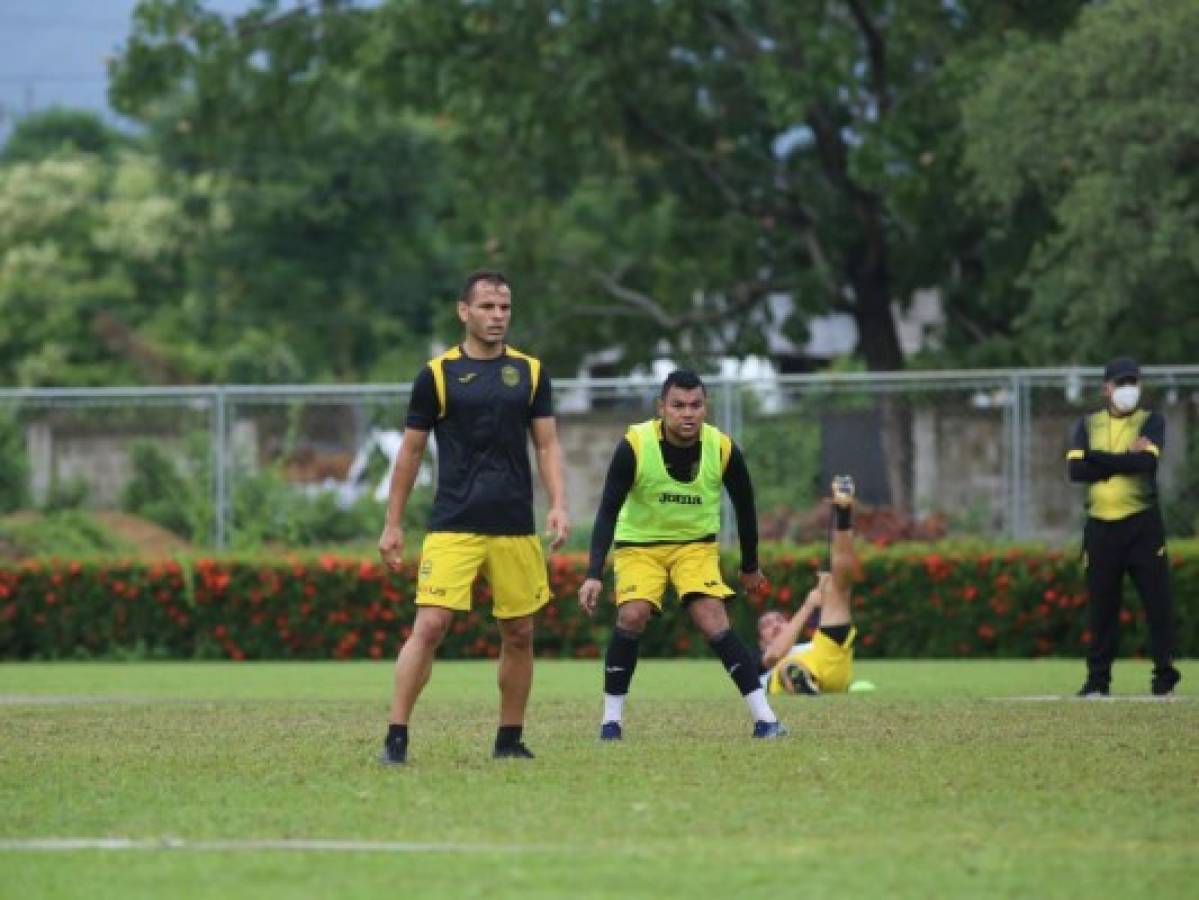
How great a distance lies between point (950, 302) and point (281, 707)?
894 inches

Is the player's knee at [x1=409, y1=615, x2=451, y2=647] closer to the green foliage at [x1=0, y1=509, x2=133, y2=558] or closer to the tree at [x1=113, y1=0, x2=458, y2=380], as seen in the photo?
the green foliage at [x1=0, y1=509, x2=133, y2=558]

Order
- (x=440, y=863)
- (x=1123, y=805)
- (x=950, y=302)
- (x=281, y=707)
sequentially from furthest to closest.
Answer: (x=950, y=302) < (x=281, y=707) < (x=1123, y=805) < (x=440, y=863)

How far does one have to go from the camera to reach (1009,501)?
90.1 feet

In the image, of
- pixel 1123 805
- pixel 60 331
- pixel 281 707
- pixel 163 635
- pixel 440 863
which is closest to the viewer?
pixel 440 863

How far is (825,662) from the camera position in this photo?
18.1 metres

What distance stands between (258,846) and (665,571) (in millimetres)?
4925

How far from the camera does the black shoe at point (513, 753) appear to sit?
1257 centimetres

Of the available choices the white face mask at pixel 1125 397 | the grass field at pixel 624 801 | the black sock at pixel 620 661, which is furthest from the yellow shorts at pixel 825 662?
the black sock at pixel 620 661

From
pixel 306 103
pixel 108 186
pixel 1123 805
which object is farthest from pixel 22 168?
pixel 1123 805

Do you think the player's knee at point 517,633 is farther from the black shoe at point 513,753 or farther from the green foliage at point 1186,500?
the green foliage at point 1186,500

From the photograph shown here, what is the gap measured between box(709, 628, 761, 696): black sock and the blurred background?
1290cm

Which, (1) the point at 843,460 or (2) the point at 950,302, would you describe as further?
(2) the point at 950,302

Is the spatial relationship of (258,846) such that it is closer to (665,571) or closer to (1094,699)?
(665,571)

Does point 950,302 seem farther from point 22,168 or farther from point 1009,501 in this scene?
point 22,168
